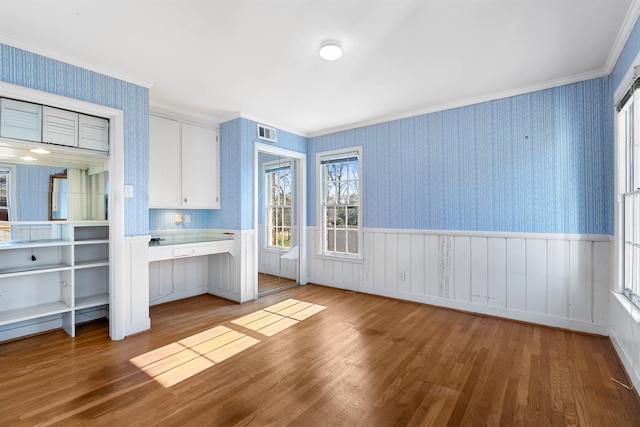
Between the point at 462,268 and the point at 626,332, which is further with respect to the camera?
the point at 462,268

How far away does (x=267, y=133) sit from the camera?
4.59 m

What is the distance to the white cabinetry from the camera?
3840mm

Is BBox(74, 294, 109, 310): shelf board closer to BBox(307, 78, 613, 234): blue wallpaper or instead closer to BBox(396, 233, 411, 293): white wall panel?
BBox(307, 78, 613, 234): blue wallpaper

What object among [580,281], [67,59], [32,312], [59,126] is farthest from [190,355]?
[580,281]

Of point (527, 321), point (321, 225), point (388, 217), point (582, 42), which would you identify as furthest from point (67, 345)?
point (582, 42)

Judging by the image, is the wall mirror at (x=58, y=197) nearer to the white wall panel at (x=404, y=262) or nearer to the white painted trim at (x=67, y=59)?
the white painted trim at (x=67, y=59)

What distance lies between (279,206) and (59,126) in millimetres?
2942

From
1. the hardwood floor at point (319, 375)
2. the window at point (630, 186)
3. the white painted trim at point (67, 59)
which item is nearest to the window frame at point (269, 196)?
the hardwood floor at point (319, 375)

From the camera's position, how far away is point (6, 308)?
9.42 feet

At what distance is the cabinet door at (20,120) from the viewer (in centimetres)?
249

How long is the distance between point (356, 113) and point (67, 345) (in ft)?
13.9

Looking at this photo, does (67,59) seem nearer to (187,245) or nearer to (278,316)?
(187,245)

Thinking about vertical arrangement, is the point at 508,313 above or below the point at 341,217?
below

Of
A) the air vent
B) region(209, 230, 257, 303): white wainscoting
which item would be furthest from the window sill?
the air vent
